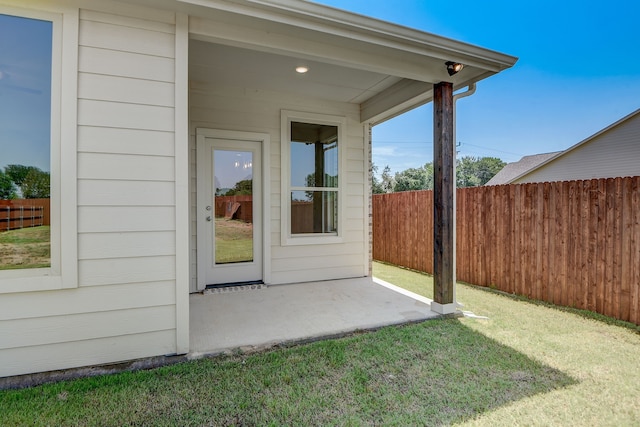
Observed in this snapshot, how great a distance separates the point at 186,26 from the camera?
241cm

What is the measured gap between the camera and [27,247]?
2.19 m

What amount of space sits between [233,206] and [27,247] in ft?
8.12

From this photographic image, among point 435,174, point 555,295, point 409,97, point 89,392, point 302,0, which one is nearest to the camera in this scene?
point 89,392

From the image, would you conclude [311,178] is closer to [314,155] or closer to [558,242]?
[314,155]

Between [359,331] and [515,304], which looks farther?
[515,304]

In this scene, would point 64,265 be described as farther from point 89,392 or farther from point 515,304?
point 515,304

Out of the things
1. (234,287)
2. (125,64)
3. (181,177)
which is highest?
(125,64)

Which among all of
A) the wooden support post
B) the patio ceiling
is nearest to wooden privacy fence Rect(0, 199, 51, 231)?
the patio ceiling

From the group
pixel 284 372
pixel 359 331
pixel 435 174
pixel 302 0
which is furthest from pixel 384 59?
pixel 284 372

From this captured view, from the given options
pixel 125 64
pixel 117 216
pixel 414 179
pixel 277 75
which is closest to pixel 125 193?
pixel 117 216

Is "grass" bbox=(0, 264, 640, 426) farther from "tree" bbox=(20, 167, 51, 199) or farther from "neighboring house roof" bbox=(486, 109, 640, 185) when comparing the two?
"neighboring house roof" bbox=(486, 109, 640, 185)

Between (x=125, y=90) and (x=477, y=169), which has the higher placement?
(x=477, y=169)

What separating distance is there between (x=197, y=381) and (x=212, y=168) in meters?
2.93

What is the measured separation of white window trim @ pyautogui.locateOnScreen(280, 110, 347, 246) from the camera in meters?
4.65
